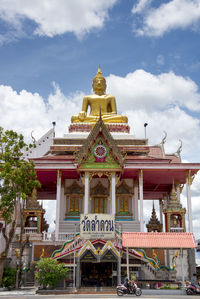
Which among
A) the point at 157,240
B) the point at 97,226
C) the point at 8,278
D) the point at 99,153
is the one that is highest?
the point at 99,153

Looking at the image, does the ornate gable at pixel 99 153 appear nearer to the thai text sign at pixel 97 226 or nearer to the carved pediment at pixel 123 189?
the carved pediment at pixel 123 189

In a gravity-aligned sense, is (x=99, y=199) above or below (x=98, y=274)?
above

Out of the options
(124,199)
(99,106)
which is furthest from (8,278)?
(99,106)

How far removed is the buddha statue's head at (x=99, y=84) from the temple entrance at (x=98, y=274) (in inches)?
849

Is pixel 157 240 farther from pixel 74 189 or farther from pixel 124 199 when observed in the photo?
pixel 74 189

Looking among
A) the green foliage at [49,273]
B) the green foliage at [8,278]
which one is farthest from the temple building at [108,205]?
the green foliage at [8,278]

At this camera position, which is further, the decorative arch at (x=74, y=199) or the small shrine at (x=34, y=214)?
the decorative arch at (x=74, y=199)

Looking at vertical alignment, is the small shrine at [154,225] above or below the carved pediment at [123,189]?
below

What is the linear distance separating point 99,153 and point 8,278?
10.6 meters

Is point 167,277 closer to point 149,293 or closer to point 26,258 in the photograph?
point 149,293

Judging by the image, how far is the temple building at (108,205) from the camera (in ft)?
61.3

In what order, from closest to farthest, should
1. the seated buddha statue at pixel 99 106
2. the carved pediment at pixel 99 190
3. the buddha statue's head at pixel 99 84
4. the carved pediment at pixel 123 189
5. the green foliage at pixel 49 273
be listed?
1. the green foliage at pixel 49 273
2. the carved pediment at pixel 99 190
3. the carved pediment at pixel 123 189
4. the seated buddha statue at pixel 99 106
5. the buddha statue's head at pixel 99 84

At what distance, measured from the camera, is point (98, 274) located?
1970 centimetres

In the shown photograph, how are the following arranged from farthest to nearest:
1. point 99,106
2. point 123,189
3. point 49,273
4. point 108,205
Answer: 1. point 99,106
2. point 123,189
3. point 108,205
4. point 49,273
